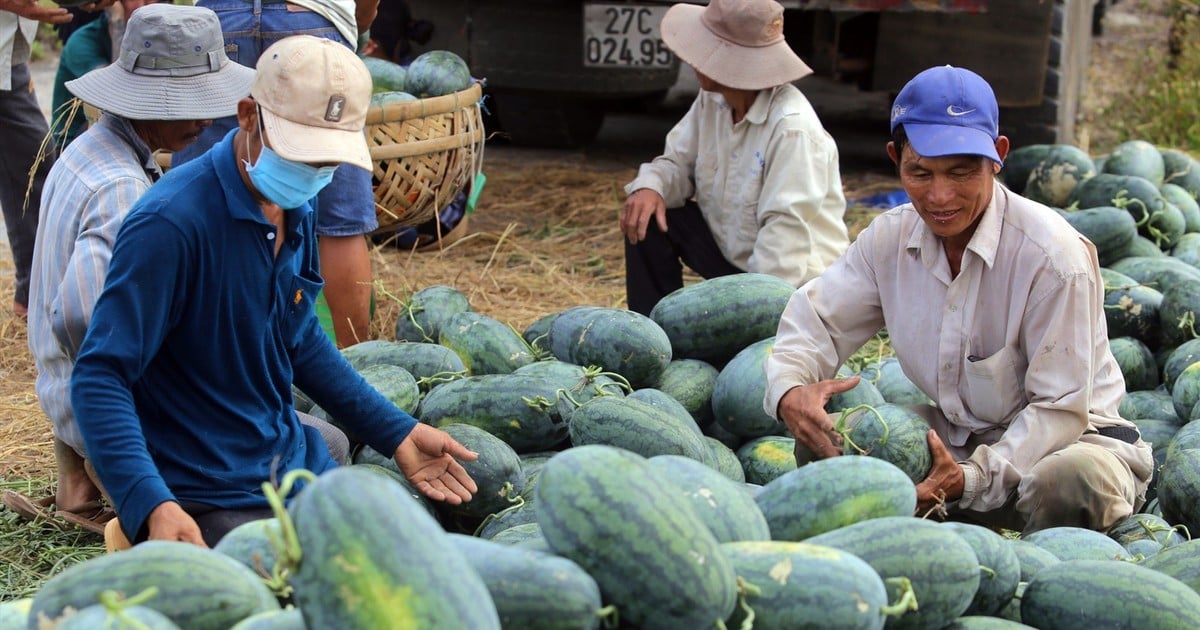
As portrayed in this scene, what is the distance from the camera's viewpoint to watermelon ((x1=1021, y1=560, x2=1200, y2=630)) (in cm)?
230

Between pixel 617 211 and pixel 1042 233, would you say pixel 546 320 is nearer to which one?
pixel 1042 233

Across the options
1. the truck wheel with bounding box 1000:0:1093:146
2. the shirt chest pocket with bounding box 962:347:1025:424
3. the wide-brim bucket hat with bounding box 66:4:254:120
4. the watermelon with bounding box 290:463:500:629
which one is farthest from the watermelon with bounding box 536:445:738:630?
the truck wheel with bounding box 1000:0:1093:146

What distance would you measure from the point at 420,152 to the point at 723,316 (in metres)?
1.75

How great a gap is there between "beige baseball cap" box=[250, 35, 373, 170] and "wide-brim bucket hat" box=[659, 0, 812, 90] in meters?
2.25

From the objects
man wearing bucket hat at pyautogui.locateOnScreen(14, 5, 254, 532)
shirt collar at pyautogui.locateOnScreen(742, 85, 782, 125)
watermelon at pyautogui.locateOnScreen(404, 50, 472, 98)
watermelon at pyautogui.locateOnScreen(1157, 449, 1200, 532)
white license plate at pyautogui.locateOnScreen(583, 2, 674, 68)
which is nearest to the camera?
man wearing bucket hat at pyautogui.locateOnScreen(14, 5, 254, 532)

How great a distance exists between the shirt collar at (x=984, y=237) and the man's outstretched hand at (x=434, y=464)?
1252 millimetres

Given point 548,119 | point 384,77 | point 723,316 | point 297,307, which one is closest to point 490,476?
point 297,307

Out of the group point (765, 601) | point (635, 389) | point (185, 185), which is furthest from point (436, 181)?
point (765, 601)

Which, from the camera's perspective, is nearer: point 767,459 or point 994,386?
point 994,386

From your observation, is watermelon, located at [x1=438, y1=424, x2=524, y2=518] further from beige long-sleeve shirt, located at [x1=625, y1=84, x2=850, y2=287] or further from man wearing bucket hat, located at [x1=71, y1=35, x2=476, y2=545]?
beige long-sleeve shirt, located at [x1=625, y1=84, x2=850, y2=287]

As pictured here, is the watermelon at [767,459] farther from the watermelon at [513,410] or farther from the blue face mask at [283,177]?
the blue face mask at [283,177]

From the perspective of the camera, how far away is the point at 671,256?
17.3 feet

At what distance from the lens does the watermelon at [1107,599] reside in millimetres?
2305

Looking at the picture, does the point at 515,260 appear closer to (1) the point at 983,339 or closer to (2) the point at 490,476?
(2) the point at 490,476
